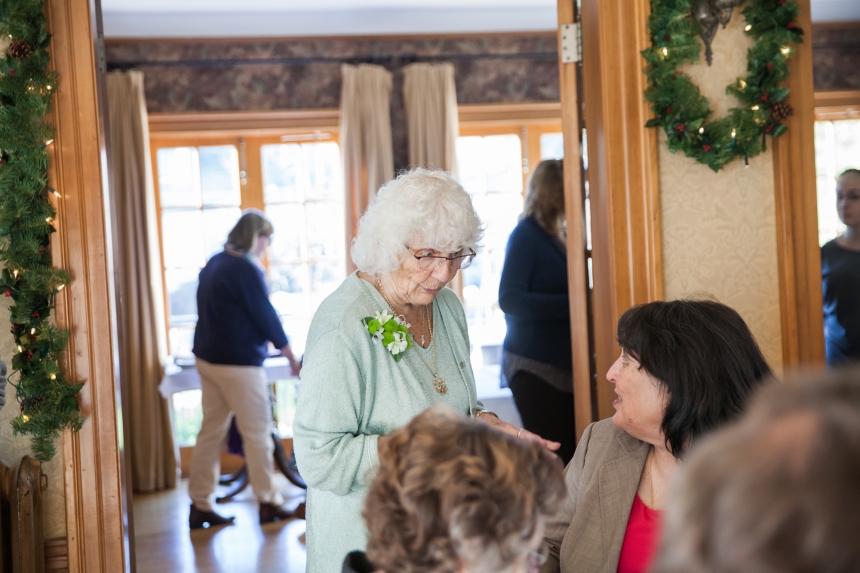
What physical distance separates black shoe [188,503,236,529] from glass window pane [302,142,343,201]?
2.52 m

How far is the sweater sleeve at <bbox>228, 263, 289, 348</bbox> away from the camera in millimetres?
4590

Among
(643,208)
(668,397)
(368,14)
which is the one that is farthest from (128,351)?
(668,397)

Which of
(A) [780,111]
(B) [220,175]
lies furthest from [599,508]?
(B) [220,175]

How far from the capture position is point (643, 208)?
9.02 feet

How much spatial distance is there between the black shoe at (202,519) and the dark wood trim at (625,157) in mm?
2949

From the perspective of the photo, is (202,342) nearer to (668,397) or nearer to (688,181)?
(688,181)

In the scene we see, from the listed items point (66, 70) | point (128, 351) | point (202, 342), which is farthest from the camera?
point (128, 351)

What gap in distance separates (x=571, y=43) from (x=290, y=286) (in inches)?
151

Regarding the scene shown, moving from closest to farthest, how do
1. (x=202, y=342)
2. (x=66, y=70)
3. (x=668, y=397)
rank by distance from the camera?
(x=668, y=397), (x=66, y=70), (x=202, y=342)

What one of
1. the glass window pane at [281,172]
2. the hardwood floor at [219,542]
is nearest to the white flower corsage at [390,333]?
the hardwood floor at [219,542]

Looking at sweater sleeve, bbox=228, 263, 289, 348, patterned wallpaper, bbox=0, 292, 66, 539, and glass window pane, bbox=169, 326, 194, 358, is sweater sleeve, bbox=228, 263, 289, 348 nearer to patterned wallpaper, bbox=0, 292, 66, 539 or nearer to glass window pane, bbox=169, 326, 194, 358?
glass window pane, bbox=169, 326, 194, 358

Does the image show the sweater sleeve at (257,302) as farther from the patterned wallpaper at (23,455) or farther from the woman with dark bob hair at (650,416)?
the woman with dark bob hair at (650,416)

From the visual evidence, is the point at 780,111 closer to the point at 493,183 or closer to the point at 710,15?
the point at 710,15

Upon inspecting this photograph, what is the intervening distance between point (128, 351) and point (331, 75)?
246cm
